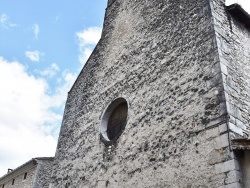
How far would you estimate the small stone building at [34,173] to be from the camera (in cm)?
1354

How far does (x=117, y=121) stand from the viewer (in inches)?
292

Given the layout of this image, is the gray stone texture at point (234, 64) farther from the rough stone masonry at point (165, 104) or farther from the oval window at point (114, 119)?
the oval window at point (114, 119)

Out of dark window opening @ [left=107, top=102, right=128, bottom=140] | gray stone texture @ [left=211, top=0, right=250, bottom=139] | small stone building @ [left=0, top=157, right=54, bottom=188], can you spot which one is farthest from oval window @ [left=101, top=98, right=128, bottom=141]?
small stone building @ [left=0, top=157, right=54, bottom=188]

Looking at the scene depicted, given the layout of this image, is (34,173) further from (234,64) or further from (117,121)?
(234,64)

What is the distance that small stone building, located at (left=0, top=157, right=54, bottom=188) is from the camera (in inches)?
533

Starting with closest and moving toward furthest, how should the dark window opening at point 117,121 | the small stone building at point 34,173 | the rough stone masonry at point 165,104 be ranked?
1. the rough stone masonry at point 165,104
2. the dark window opening at point 117,121
3. the small stone building at point 34,173

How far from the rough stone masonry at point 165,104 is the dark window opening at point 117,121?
40 millimetres

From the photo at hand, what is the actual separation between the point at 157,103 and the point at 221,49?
161 centimetres

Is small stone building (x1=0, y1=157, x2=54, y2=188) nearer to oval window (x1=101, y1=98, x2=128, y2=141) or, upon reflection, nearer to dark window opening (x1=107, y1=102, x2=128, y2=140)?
oval window (x1=101, y1=98, x2=128, y2=141)

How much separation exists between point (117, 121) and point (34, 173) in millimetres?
7937

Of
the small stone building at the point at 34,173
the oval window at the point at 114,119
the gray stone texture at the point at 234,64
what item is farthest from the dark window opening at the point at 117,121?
the small stone building at the point at 34,173

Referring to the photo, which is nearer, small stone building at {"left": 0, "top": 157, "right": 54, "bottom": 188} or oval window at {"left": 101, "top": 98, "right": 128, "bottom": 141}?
oval window at {"left": 101, "top": 98, "right": 128, "bottom": 141}

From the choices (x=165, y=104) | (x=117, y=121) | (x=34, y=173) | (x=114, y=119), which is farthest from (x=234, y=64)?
(x=34, y=173)

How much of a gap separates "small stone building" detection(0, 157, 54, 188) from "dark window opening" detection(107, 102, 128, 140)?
24.0 ft
